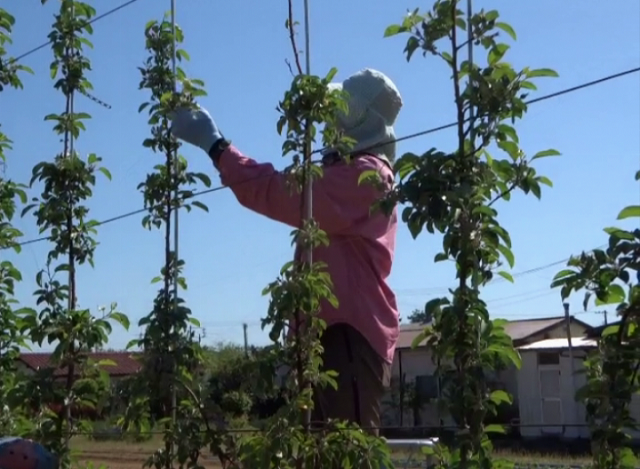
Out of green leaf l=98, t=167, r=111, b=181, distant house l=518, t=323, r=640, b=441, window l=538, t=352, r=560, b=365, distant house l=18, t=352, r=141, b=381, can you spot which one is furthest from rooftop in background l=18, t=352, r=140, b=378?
window l=538, t=352, r=560, b=365

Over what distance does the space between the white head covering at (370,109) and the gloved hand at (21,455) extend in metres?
1.80

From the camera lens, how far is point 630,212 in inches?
121

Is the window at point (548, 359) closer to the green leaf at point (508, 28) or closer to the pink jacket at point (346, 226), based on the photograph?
the pink jacket at point (346, 226)

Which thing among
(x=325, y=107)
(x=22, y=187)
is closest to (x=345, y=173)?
(x=325, y=107)

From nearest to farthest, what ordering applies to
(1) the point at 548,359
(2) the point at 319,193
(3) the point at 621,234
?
(3) the point at 621,234
(2) the point at 319,193
(1) the point at 548,359

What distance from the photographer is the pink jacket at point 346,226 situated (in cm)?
406

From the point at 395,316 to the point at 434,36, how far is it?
→ 1.25 metres

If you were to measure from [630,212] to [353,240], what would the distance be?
4.36ft

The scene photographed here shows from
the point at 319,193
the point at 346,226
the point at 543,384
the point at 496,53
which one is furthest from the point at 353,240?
the point at 543,384

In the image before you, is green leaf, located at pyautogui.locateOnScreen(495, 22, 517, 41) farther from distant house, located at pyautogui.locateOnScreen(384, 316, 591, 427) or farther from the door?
the door

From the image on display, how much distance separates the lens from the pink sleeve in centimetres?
403

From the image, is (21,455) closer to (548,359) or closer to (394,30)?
(394,30)

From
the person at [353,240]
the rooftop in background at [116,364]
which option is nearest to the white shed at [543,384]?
the rooftop in background at [116,364]

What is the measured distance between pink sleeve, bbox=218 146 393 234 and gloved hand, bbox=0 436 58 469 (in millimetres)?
1409
